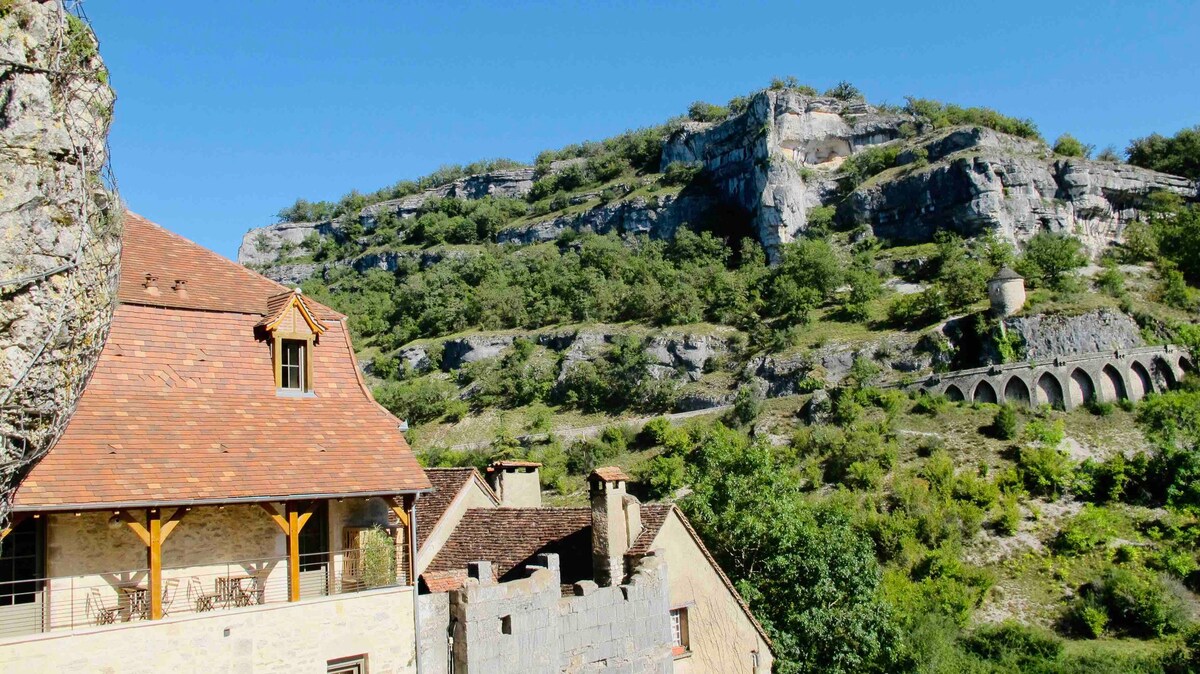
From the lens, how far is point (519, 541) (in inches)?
698

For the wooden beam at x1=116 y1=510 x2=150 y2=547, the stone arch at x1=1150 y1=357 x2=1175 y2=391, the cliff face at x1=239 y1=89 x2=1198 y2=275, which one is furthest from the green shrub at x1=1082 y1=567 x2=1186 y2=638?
the cliff face at x1=239 y1=89 x2=1198 y2=275

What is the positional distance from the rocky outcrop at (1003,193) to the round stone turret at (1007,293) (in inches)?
690

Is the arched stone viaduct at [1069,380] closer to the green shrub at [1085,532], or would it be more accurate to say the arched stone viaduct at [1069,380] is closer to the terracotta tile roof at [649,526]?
the green shrub at [1085,532]

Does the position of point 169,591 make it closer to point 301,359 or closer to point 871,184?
point 301,359

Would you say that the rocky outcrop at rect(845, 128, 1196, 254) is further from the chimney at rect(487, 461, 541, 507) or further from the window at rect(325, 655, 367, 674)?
the window at rect(325, 655, 367, 674)

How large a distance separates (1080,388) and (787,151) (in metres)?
44.5

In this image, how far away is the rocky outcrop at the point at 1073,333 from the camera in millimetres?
56438

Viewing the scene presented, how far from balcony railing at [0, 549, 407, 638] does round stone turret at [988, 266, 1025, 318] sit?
54.3 metres

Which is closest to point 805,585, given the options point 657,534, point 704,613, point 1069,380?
point 704,613

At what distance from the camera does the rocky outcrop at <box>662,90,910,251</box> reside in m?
87.1

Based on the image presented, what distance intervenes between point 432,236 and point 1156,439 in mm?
86263

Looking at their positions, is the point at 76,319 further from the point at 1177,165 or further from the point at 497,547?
the point at 1177,165

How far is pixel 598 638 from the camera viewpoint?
1395cm

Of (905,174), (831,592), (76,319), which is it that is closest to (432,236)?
(905,174)
